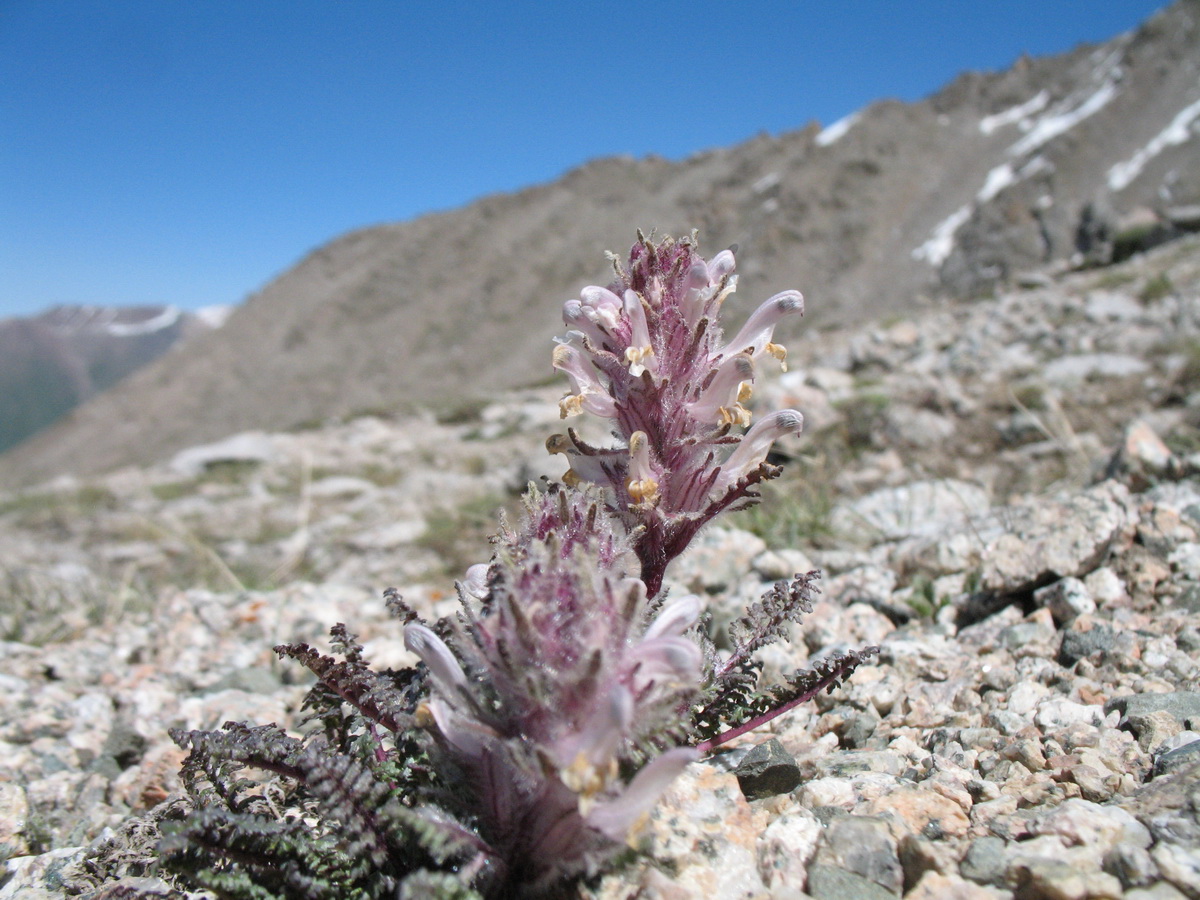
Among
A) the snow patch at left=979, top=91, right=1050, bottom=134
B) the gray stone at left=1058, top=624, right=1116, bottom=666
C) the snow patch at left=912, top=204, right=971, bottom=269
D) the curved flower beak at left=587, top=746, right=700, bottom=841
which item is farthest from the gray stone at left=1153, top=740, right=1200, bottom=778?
the snow patch at left=979, top=91, right=1050, bottom=134

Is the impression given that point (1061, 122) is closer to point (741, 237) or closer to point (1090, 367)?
point (741, 237)

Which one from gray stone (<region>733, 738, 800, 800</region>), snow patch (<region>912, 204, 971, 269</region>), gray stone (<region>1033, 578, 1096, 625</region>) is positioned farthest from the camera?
snow patch (<region>912, 204, 971, 269</region>)

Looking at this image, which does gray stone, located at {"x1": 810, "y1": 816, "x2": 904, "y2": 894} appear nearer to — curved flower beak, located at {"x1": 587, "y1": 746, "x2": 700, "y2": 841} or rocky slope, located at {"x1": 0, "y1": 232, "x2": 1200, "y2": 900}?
rocky slope, located at {"x1": 0, "y1": 232, "x2": 1200, "y2": 900}

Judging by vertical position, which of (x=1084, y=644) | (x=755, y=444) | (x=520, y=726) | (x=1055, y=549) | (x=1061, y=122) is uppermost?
(x=1061, y=122)

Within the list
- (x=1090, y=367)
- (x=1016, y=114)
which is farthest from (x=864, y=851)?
(x=1016, y=114)

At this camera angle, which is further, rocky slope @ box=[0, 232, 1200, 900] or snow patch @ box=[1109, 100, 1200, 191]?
snow patch @ box=[1109, 100, 1200, 191]

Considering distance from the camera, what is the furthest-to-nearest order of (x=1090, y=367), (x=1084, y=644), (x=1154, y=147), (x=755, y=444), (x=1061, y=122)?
(x=1061, y=122) < (x=1154, y=147) < (x=1090, y=367) < (x=1084, y=644) < (x=755, y=444)

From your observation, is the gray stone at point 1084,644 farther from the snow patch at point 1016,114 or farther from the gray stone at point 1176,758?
the snow patch at point 1016,114
